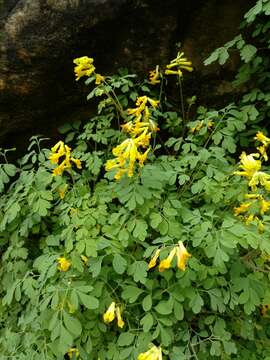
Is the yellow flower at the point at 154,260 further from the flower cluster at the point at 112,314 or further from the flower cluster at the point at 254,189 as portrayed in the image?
the flower cluster at the point at 254,189

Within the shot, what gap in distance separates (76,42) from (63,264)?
69.6 inches

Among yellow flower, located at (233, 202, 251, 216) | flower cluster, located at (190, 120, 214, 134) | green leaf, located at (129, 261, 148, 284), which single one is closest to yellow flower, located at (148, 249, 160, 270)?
green leaf, located at (129, 261, 148, 284)

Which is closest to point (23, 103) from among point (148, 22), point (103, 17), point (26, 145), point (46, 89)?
point (46, 89)

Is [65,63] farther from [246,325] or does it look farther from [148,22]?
[246,325]

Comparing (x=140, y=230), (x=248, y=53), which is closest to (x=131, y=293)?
(x=140, y=230)

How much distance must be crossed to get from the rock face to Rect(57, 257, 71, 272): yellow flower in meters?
1.62

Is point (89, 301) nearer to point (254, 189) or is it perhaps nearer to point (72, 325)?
point (72, 325)

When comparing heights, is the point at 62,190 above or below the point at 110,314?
above

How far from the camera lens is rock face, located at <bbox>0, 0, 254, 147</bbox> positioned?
9.82 ft

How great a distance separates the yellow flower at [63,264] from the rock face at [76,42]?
63.8 inches

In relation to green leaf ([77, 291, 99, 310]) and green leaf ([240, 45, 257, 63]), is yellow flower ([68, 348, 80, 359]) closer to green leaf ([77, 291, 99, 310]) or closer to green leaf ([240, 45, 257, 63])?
green leaf ([77, 291, 99, 310])

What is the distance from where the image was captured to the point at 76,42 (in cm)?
308

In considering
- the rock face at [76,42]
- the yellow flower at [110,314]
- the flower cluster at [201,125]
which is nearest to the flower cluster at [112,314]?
the yellow flower at [110,314]

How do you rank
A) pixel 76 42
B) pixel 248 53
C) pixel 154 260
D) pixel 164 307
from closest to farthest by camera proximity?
pixel 154 260, pixel 164 307, pixel 248 53, pixel 76 42
